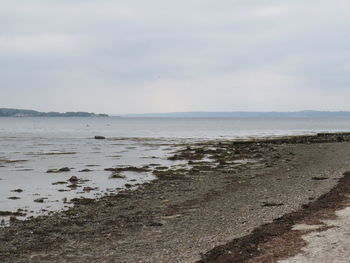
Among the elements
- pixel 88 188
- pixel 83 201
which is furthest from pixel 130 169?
pixel 83 201

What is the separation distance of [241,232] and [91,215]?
6.07 meters

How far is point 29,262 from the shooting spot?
399 inches

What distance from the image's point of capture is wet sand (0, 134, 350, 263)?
34.6ft

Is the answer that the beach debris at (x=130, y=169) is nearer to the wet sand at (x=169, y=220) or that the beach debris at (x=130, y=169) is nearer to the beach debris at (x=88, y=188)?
the wet sand at (x=169, y=220)

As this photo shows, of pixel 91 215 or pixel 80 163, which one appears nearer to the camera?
pixel 91 215

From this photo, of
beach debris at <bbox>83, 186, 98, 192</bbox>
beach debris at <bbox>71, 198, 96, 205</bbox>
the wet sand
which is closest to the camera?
the wet sand

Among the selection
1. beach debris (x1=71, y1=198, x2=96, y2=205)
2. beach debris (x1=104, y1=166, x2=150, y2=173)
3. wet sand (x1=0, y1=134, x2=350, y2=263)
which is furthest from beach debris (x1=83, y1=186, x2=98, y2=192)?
beach debris (x1=104, y1=166, x2=150, y2=173)

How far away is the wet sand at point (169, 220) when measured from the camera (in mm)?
10555

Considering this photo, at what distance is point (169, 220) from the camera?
1412 centimetres

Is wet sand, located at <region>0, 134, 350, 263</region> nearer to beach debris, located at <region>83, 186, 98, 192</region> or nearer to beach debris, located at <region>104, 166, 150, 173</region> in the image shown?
beach debris, located at <region>83, 186, 98, 192</region>

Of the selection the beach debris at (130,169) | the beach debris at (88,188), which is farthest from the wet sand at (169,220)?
the beach debris at (130,169)

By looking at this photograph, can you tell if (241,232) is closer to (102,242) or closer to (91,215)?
(102,242)

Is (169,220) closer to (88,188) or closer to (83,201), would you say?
(83,201)

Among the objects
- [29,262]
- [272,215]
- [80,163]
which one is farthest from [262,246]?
[80,163]
